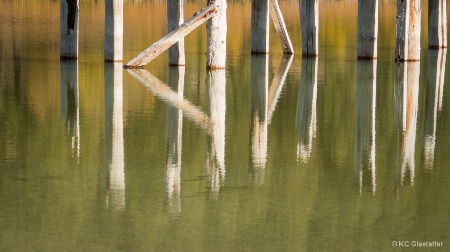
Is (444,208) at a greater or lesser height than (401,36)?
lesser

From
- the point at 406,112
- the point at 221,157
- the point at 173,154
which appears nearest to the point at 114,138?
the point at 173,154

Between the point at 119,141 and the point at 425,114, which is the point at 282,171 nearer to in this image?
the point at 119,141

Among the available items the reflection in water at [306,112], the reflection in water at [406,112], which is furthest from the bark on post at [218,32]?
the reflection in water at [406,112]

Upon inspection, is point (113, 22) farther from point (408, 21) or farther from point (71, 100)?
point (408, 21)

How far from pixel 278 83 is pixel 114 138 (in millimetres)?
6408

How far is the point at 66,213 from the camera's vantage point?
25.2ft

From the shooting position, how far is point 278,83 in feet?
55.6

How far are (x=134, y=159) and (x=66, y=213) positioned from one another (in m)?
2.22

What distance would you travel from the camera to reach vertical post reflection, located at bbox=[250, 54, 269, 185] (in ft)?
31.5

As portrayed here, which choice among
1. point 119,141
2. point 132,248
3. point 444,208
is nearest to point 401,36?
point 119,141

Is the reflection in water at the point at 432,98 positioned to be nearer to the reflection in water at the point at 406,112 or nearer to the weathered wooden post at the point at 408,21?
the reflection in water at the point at 406,112

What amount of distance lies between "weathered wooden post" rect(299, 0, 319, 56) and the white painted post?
758 mm

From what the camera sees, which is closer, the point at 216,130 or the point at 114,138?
the point at 114,138

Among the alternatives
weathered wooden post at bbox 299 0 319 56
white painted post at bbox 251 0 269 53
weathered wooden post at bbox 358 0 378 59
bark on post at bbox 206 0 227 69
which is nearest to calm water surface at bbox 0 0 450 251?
bark on post at bbox 206 0 227 69
